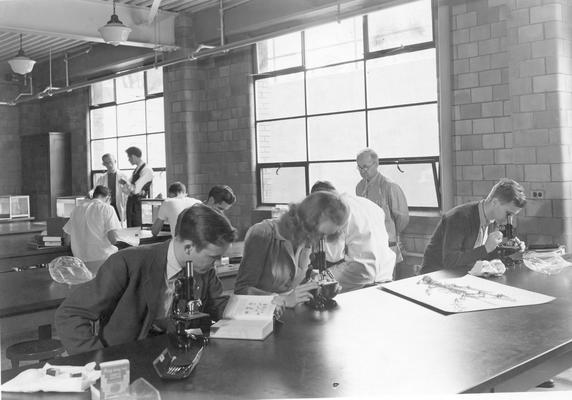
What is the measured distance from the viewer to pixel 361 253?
3.06 m

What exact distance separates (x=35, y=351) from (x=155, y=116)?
587cm

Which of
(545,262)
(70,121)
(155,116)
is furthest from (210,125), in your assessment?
(545,262)

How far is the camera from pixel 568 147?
13.7ft

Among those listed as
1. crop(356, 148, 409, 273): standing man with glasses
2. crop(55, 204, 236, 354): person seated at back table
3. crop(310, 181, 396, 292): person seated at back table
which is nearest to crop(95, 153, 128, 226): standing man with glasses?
crop(356, 148, 409, 273): standing man with glasses

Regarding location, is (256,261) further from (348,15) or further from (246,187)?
(246,187)

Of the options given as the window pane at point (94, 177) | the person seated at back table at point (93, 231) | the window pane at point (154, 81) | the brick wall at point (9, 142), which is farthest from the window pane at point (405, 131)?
the brick wall at point (9, 142)

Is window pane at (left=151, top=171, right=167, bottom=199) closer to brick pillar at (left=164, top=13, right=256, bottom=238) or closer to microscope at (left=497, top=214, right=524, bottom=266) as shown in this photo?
brick pillar at (left=164, top=13, right=256, bottom=238)

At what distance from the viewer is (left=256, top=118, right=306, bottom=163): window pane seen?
22.0 feet

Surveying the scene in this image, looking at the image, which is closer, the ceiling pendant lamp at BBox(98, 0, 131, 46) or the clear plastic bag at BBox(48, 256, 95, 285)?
the clear plastic bag at BBox(48, 256, 95, 285)

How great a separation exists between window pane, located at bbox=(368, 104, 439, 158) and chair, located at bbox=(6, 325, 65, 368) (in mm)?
3534

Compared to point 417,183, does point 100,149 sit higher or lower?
higher

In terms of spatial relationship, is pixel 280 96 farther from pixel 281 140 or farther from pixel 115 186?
pixel 115 186

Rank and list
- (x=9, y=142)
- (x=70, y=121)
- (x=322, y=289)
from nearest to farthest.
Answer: (x=322, y=289)
(x=70, y=121)
(x=9, y=142)

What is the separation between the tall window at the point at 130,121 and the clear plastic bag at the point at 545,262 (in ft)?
19.2
